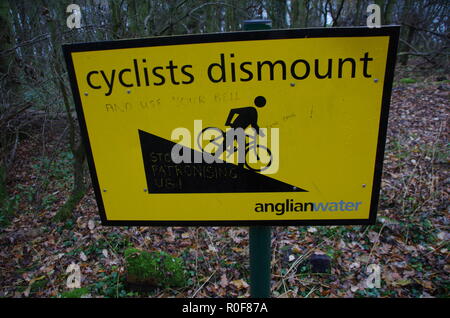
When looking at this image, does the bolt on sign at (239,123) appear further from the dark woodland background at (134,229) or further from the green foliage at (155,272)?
the dark woodland background at (134,229)

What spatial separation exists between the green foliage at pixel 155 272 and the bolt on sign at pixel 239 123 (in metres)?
1.84

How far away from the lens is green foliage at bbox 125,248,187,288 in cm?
307

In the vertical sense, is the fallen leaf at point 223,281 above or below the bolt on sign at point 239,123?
below

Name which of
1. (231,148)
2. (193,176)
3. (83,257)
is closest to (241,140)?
(231,148)

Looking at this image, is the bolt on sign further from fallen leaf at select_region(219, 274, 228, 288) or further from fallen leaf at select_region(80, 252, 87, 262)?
fallen leaf at select_region(80, 252, 87, 262)

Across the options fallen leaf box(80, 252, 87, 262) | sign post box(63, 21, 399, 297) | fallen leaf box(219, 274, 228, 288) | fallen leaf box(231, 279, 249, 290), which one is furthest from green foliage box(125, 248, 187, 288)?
sign post box(63, 21, 399, 297)

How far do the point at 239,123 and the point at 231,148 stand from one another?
0.13 metres

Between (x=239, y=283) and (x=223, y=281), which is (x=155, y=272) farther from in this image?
(x=239, y=283)

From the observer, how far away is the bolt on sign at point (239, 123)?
1221 mm

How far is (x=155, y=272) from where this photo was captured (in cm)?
307

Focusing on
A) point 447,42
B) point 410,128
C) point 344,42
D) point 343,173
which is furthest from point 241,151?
point 447,42

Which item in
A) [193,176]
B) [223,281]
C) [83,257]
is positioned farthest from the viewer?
[83,257]

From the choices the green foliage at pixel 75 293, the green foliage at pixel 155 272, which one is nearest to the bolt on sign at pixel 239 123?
the green foliage at pixel 155 272

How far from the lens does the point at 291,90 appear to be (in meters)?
1.26
